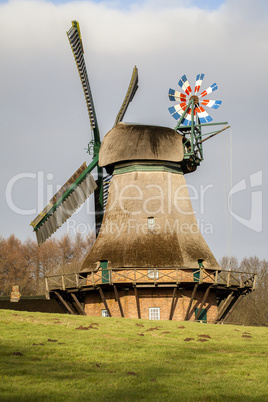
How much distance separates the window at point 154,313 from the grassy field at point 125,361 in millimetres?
5015

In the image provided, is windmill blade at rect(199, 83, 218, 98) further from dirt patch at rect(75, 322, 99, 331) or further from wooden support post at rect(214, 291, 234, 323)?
dirt patch at rect(75, 322, 99, 331)

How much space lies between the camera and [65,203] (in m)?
28.9

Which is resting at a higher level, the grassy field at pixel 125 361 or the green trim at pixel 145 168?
the green trim at pixel 145 168

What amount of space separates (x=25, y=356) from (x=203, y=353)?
4852mm

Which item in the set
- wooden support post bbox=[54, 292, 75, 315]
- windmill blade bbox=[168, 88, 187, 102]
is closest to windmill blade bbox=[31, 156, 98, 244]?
wooden support post bbox=[54, 292, 75, 315]

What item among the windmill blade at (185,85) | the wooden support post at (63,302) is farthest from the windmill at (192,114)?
the wooden support post at (63,302)

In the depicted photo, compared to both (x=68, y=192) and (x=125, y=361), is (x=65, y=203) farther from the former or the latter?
(x=125, y=361)

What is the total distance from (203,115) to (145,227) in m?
7.99

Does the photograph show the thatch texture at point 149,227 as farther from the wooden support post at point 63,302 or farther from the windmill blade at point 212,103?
the windmill blade at point 212,103

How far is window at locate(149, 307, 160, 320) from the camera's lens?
2508 centimetres

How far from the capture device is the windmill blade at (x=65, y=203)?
93.5 feet

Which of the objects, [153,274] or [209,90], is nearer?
[153,274]

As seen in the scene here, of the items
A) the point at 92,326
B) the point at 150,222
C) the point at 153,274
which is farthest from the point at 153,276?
the point at 92,326

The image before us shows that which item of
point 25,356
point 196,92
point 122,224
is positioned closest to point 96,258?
point 122,224
